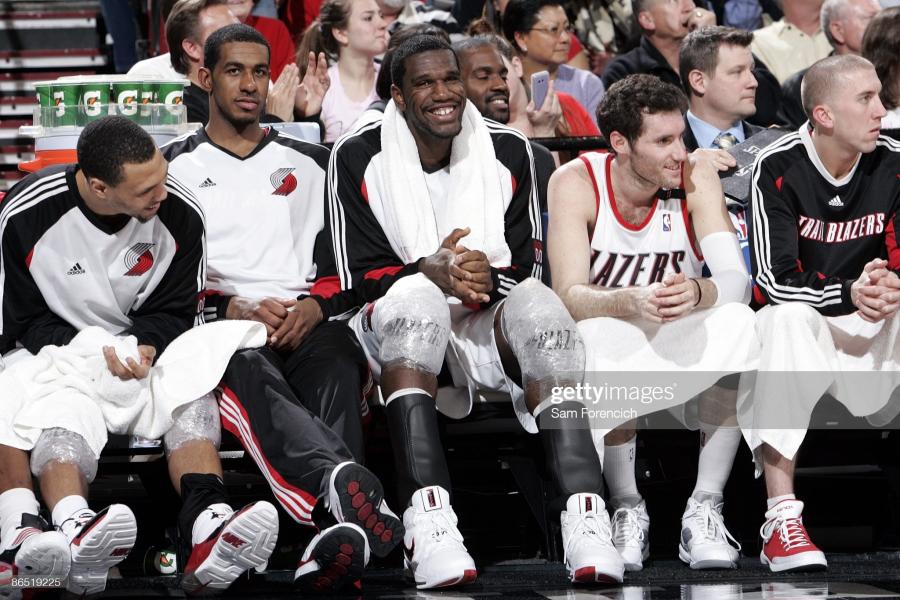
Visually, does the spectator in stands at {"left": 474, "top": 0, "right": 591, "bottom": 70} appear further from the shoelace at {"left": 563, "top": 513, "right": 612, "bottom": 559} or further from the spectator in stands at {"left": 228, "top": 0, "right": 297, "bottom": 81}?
the shoelace at {"left": 563, "top": 513, "right": 612, "bottom": 559}

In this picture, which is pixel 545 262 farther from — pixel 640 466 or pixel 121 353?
pixel 121 353

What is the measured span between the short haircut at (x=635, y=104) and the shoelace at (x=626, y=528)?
1.19 m

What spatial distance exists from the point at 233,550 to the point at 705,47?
2.98 metres

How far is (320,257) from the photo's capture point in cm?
447

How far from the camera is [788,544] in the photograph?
378cm

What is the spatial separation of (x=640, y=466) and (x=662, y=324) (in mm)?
607

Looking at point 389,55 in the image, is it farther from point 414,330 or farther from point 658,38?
point 658,38

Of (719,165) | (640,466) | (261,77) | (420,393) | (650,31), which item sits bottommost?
(640,466)

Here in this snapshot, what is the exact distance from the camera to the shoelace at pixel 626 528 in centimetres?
390

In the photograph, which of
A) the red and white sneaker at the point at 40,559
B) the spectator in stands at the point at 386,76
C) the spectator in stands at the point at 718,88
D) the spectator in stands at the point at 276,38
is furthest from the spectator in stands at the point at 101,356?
the spectator in stands at the point at 276,38

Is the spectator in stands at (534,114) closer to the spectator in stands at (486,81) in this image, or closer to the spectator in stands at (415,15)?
the spectator in stands at (486,81)

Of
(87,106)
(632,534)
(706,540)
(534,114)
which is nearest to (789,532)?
(706,540)

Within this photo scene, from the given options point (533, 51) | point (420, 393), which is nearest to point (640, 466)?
point (420, 393)

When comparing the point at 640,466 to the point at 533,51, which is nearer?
the point at 640,466
